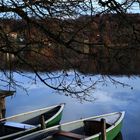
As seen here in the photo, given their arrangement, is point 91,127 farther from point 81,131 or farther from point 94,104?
point 94,104

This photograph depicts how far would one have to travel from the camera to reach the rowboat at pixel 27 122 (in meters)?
9.84

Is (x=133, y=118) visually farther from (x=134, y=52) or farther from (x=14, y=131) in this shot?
(x=134, y=52)

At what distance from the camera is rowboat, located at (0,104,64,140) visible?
984 centimetres

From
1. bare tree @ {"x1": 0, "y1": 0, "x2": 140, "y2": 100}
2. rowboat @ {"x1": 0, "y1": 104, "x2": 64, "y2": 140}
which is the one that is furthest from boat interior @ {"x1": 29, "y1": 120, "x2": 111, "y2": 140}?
bare tree @ {"x1": 0, "y1": 0, "x2": 140, "y2": 100}

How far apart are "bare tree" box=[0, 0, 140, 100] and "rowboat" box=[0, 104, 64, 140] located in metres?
5.11

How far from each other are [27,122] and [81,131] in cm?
231

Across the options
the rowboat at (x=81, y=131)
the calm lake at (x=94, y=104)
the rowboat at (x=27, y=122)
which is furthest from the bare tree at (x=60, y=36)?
the calm lake at (x=94, y=104)

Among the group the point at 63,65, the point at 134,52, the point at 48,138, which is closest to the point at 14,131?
the point at 48,138

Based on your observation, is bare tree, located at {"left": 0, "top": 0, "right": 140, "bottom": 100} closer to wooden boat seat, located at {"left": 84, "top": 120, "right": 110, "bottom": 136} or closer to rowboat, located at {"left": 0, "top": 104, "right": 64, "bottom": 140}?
rowboat, located at {"left": 0, "top": 104, "right": 64, "bottom": 140}

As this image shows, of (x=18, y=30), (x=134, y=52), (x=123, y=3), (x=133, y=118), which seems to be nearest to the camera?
(x=123, y=3)

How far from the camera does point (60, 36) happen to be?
3982 millimetres

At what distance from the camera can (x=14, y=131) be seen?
9.93 meters

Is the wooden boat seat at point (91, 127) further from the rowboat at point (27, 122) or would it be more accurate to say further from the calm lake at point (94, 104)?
the calm lake at point (94, 104)

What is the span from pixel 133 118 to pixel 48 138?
7.81m
